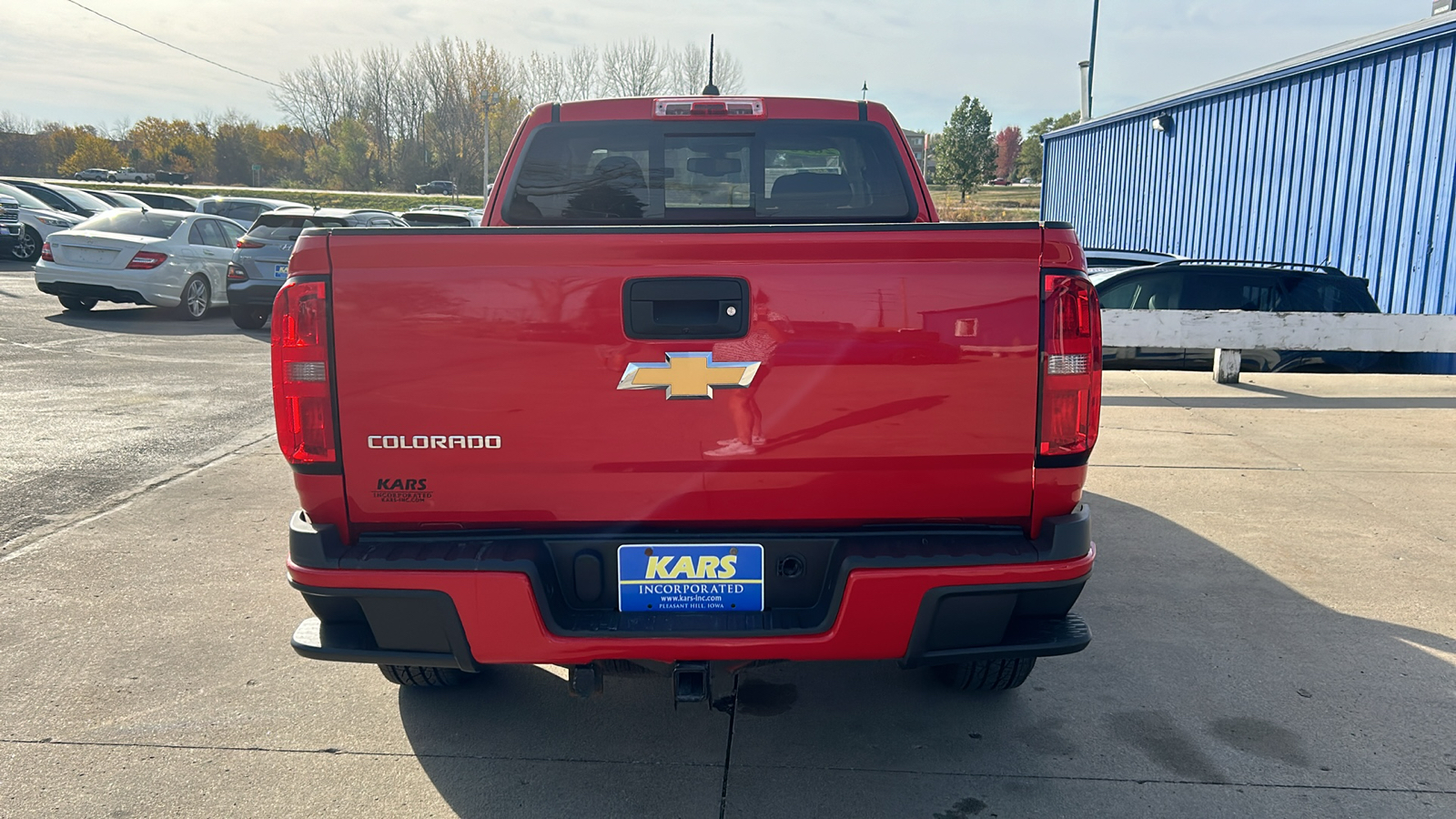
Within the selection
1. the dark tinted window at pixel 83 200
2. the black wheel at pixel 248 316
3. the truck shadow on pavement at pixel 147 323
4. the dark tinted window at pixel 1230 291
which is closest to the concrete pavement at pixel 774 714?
the dark tinted window at pixel 1230 291

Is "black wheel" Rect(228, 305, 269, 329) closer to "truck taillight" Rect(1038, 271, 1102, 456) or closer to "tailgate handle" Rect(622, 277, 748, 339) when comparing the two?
"tailgate handle" Rect(622, 277, 748, 339)

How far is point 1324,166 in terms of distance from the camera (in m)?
12.7

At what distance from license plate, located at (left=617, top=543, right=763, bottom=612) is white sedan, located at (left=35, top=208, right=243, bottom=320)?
536 inches

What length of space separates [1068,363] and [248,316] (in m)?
13.4

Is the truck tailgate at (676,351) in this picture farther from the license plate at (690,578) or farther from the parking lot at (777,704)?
the parking lot at (777,704)

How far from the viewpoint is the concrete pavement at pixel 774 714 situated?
2.93 m

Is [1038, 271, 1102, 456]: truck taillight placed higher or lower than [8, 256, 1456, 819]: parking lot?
higher

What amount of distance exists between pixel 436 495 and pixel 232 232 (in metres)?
14.9

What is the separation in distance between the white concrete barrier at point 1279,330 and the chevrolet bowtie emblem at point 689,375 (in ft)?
25.2

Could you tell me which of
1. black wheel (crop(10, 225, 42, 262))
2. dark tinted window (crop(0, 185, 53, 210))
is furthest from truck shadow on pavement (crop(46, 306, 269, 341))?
dark tinted window (crop(0, 185, 53, 210))

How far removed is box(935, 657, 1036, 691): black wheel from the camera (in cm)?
334

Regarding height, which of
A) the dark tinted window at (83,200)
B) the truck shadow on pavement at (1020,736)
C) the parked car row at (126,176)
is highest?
the parked car row at (126,176)

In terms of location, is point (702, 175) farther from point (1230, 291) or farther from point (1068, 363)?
point (1230, 291)

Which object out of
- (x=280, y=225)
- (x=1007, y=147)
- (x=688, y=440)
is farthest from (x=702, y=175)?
(x=1007, y=147)
